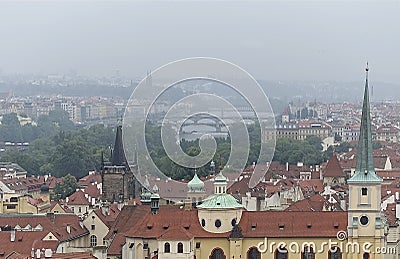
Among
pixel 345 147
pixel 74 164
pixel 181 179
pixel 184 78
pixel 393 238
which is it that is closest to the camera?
pixel 393 238

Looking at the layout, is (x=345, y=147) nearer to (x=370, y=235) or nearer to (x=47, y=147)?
(x=47, y=147)

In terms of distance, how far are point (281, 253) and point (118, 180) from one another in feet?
75.4

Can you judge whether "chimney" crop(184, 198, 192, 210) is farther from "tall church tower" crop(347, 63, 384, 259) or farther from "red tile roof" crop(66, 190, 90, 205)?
"red tile roof" crop(66, 190, 90, 205)

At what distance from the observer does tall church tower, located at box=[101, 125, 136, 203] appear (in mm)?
68938

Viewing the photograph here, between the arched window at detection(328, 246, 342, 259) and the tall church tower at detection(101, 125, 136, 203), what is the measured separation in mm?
22529

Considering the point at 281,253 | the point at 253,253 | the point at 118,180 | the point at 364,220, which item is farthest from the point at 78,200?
the point at 364,220

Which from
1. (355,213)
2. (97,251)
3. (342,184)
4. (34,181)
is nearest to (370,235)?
(355,213)

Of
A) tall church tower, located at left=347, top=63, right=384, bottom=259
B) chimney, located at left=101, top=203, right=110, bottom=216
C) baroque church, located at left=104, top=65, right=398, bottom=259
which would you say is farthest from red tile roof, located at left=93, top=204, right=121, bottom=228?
tall church tower, located at left=347, top=63, right=384, bottom=259

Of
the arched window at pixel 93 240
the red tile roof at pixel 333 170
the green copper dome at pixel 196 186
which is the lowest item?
the arched window at pixel 93 240

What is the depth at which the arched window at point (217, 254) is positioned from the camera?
48062 millimetres

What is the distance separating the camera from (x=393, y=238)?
165 ft

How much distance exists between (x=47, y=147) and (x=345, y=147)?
102 ft

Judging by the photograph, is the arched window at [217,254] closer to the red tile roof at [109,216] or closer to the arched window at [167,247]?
the arched window at [167,247]

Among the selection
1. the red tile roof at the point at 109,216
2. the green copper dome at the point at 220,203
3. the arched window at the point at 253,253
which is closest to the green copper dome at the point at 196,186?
the red tile roof at the point at 109,216
